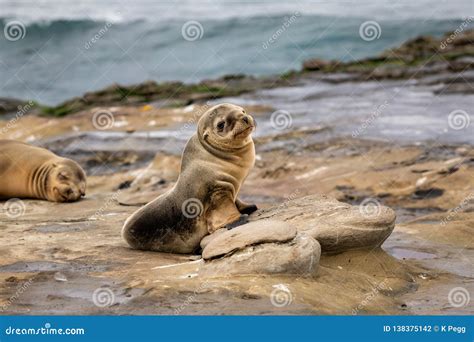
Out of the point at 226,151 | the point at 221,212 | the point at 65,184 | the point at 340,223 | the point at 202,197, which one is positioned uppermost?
the point at 65,184

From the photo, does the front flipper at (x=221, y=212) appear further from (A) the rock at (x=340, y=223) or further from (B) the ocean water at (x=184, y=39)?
(B) the ocean water at (x=184, y=39)

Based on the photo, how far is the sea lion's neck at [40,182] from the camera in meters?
11.0

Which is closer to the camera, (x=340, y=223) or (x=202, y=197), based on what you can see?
(x=340, y=223)

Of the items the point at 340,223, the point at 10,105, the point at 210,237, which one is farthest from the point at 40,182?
the point at 10,105

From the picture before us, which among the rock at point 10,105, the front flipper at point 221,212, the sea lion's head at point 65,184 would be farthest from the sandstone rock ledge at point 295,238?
the rock at point 10,105

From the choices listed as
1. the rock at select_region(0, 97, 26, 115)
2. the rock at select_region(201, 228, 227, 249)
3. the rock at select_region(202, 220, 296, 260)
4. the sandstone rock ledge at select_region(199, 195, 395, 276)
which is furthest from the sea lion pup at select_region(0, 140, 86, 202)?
the rock at select_region(0, 97, 26, 115)

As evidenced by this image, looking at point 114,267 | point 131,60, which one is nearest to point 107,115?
point 114,267

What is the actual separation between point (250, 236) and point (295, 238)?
0.99ft

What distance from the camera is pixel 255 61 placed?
107 ft

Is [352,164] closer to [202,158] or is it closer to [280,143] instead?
[280,143]

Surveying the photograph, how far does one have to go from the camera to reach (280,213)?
7.11 m

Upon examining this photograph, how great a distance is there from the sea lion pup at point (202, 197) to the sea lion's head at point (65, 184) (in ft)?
11.8

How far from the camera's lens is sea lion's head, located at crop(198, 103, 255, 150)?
7.41m

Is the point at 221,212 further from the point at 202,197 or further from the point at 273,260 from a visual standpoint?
the point at 273,260
